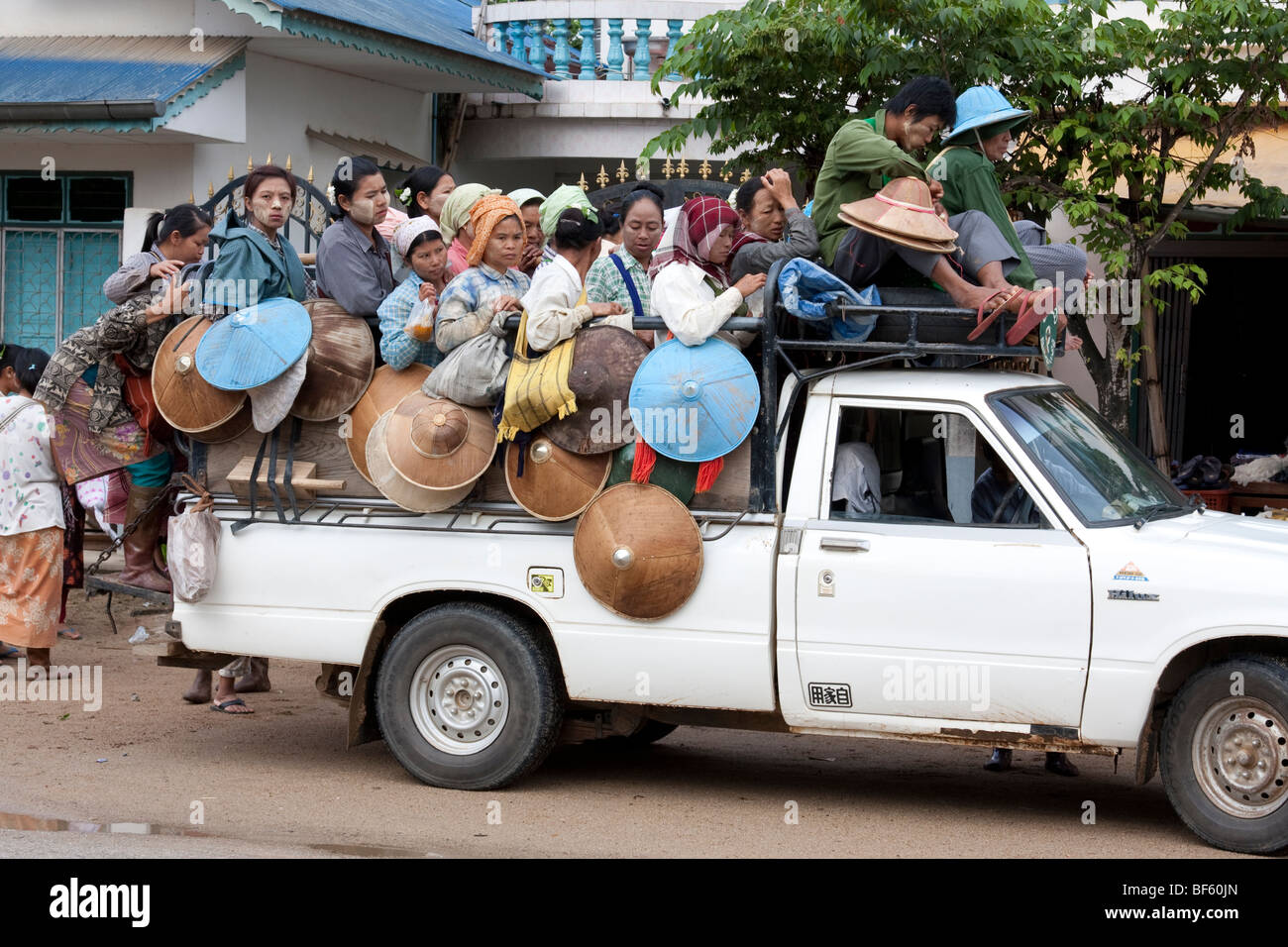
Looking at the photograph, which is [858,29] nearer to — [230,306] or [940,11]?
[940,11]

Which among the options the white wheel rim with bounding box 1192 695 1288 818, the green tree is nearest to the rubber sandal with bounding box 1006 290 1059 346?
the white wheel rim with bounding box 1192 695 1288 818

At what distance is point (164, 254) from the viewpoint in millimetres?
8609

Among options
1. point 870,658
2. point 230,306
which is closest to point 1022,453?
point 870,658

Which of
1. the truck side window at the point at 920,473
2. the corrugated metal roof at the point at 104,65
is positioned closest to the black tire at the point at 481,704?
the truck side window at the point at 920,473

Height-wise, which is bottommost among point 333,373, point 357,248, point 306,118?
point 333,373

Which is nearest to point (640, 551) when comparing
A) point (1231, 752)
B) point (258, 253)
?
point (1231, 752)

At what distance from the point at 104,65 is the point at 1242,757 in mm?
10163

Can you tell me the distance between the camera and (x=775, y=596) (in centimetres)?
644

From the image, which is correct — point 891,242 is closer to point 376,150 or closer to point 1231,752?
point 1231,752

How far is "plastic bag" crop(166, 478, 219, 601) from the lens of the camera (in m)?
7.16

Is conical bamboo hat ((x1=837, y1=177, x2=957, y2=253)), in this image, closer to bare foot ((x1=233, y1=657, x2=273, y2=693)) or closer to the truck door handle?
the truck door handle

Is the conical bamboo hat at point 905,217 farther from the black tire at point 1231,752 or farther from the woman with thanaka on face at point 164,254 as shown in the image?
the woman with thanaka on face at point 164,254

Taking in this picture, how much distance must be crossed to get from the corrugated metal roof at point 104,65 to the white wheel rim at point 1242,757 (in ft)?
28.8

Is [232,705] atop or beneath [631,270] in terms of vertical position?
beneath
